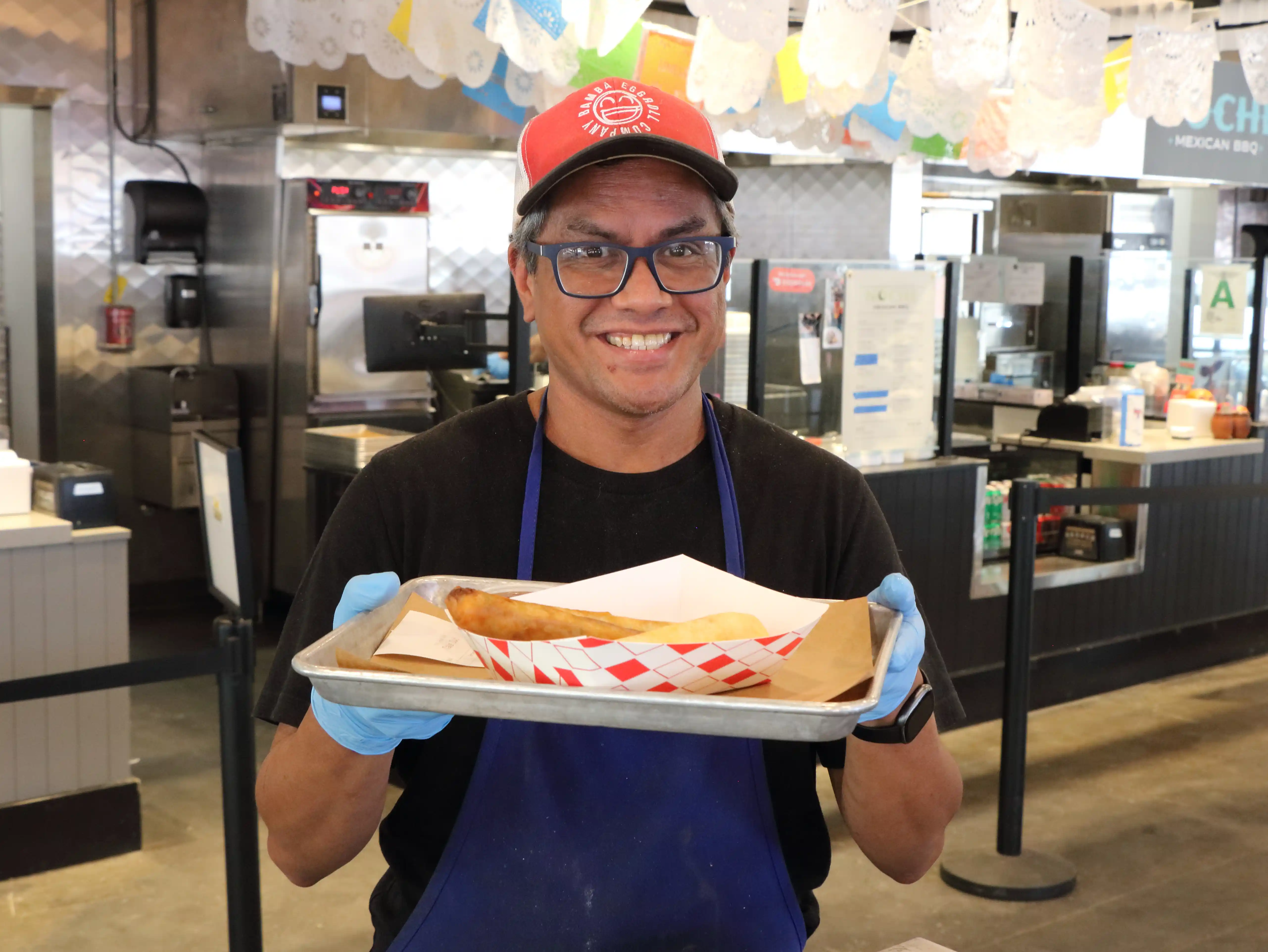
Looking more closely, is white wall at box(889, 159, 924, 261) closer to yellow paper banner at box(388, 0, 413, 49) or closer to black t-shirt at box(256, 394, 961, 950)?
yellow paper banner at box(388, 0, 413, 49)

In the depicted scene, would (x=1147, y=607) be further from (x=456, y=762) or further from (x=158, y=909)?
(x=456, y=762)

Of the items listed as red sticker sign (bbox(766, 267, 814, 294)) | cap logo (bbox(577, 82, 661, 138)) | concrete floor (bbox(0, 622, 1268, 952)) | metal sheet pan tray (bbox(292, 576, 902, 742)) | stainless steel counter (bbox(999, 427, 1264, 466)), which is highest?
cap logo (bbox(577, 82, 661, 138))

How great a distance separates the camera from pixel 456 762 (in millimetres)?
1568

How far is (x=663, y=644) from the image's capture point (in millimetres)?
1165

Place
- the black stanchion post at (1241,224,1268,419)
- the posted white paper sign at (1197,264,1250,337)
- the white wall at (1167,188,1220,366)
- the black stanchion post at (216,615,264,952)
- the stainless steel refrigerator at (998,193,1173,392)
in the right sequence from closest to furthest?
the black stanchion post at (216,615,264,952)
the black stanchion post at (1241,224,1268,419)
the posted white paper sign at (1197,264,1250,337)
the stainless steel refrigerator at (998,193,1173,392)
the white wall at (1167,188,1220,366)

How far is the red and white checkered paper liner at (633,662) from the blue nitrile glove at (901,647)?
0.44 ft

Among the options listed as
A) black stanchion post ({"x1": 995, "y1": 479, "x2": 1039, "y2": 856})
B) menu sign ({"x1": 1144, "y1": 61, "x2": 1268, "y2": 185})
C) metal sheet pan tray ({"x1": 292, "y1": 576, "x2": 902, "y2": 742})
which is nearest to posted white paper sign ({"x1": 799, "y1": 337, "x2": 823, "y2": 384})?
black stanchion post ({"x1": 995, "y1": 479, "x2": 1039, "y2": 856})

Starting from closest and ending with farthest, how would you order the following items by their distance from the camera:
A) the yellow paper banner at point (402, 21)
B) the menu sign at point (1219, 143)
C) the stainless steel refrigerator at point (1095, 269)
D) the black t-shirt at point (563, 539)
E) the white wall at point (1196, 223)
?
the black t-shirt at point (563, 539) → the yellow paper banner at point (402, 21) → the menu sign at point (1219, 143) → the stainless steel refrigerator at point (1095, 269) → the white wall at point (1196, 223)

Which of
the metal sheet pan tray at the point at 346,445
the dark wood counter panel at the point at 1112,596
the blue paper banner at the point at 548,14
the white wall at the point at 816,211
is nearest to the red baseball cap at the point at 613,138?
the blue paper banner at the point at 548,14

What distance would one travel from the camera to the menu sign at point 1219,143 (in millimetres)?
6180

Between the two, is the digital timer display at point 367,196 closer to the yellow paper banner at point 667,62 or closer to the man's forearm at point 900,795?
the yellow paper banner at point 667,62

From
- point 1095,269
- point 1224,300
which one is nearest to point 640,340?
point 1224,300

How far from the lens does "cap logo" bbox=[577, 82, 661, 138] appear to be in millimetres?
1532

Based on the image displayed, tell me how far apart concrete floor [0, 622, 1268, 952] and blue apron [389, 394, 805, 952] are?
2.29m
